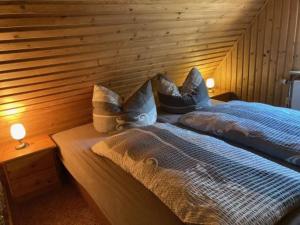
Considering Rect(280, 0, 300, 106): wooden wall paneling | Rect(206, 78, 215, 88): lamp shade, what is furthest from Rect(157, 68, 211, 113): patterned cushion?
Rect(280, 0, 300, 106): wooden wall paneling

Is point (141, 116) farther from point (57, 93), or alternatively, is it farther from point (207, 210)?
point (207, 210)

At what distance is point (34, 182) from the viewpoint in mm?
2232

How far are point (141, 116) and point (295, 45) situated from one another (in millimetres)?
1958

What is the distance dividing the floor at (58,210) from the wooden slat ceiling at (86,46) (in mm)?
617

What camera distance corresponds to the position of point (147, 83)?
2.43 meters

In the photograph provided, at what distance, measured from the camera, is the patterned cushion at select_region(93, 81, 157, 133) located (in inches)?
89.4

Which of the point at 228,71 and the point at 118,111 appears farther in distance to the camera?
the point at 228,71

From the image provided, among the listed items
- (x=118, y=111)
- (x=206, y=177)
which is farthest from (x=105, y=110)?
(x=206, y=177)

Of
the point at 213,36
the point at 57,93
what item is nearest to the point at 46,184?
the point at 57,93

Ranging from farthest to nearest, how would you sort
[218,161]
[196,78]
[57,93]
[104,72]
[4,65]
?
[196,78]
[104,72]
[57,93]
[4,65]
[218,161]

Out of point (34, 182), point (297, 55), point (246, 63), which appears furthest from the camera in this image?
point (246, 63)

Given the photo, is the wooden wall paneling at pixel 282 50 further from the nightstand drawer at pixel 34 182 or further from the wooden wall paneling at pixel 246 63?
the nightstand drawer at pixel 34 182

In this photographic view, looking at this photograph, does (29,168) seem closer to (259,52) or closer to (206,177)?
(206,177)

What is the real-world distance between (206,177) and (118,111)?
3.79 ft
